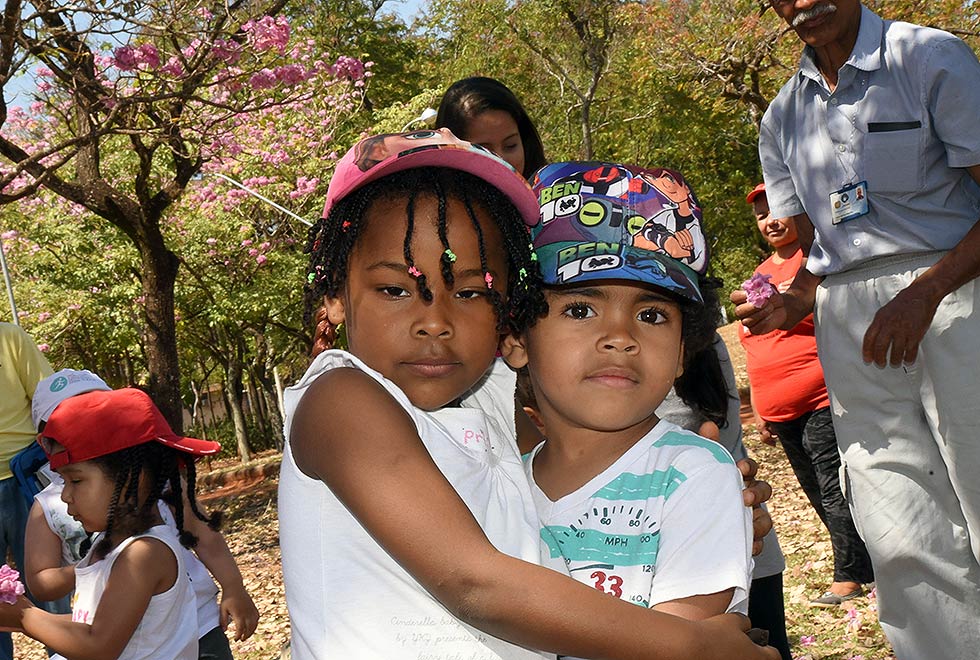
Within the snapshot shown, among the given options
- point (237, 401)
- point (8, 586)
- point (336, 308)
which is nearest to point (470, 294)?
point (336, 308)

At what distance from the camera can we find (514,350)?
193cm

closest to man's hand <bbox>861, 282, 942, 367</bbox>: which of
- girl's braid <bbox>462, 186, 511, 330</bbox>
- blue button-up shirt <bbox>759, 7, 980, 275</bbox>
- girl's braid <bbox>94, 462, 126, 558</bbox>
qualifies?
blue button-up shirt <bbox>759, 7, 980, 275</bbox>

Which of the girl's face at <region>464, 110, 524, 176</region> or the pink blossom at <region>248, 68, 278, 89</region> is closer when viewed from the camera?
the girl's face at <region>464, 110, 524, 176</region>

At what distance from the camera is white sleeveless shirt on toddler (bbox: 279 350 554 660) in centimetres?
150

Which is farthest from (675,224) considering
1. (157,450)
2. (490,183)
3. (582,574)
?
(157,450)

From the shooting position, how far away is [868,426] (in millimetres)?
3209

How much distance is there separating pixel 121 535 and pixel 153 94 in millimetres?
4325

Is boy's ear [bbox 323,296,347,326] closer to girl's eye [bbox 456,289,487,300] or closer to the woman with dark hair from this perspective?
girl's eye [bbox 456,289,487,300]

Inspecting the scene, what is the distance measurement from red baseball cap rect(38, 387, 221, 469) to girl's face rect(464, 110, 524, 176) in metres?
1.48

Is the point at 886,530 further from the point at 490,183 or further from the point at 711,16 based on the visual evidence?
the point at 711,16

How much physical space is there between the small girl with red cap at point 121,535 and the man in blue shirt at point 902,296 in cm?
193

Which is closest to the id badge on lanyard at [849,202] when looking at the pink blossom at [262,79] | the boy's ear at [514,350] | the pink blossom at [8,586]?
the boy's ear at [514,350]

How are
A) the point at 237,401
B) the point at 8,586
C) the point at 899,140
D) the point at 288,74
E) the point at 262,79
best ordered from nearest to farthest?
the point at 8,586 < the point at 899,140 < the point at 262,79 < the point at 288,74 < the point at 237,401

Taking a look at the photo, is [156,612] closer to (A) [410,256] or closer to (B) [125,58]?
(A) [410,256]
